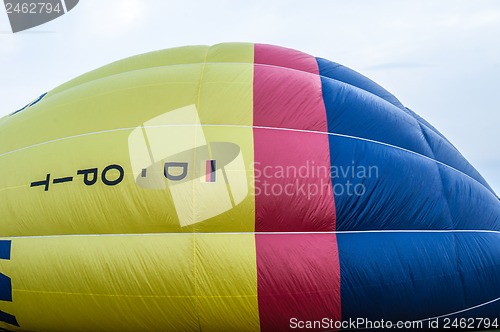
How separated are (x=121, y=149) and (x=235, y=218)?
135cm

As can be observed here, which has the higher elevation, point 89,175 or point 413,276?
point 89,175

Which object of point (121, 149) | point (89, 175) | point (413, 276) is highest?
point (121, 149)

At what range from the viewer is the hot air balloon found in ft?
13.7

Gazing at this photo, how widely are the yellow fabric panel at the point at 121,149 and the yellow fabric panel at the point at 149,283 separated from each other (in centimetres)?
16

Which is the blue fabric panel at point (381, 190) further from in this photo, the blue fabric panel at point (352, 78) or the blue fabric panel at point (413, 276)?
the blue fabric panel at point (352, 78)

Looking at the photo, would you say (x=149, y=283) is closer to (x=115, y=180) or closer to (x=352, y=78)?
(x=115, y=180)

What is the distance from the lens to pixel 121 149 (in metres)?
4.56

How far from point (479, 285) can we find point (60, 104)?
496 cm

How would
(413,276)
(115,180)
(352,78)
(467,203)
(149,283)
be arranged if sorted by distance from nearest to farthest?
(149,283)
(413,276)
(115,180)
(467,203)
(352,78)

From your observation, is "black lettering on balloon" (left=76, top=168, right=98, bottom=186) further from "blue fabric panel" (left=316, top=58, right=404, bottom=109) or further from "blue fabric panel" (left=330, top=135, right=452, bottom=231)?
"blue fabric panel" (left=316, top=58, right=404, bottom=109)

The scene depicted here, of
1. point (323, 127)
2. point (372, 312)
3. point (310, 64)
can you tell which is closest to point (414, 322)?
point (372, 312)

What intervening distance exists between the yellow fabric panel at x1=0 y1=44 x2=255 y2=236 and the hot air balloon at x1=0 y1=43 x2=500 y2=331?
2cm

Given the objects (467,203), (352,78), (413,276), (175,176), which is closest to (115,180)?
(175,176)

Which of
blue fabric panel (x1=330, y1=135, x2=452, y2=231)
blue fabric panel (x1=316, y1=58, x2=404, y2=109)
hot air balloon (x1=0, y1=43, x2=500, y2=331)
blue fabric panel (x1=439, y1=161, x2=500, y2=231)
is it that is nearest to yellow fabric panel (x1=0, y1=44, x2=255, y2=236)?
hot air balloon (x1=0, y1=43, x2=500, y2=331)
